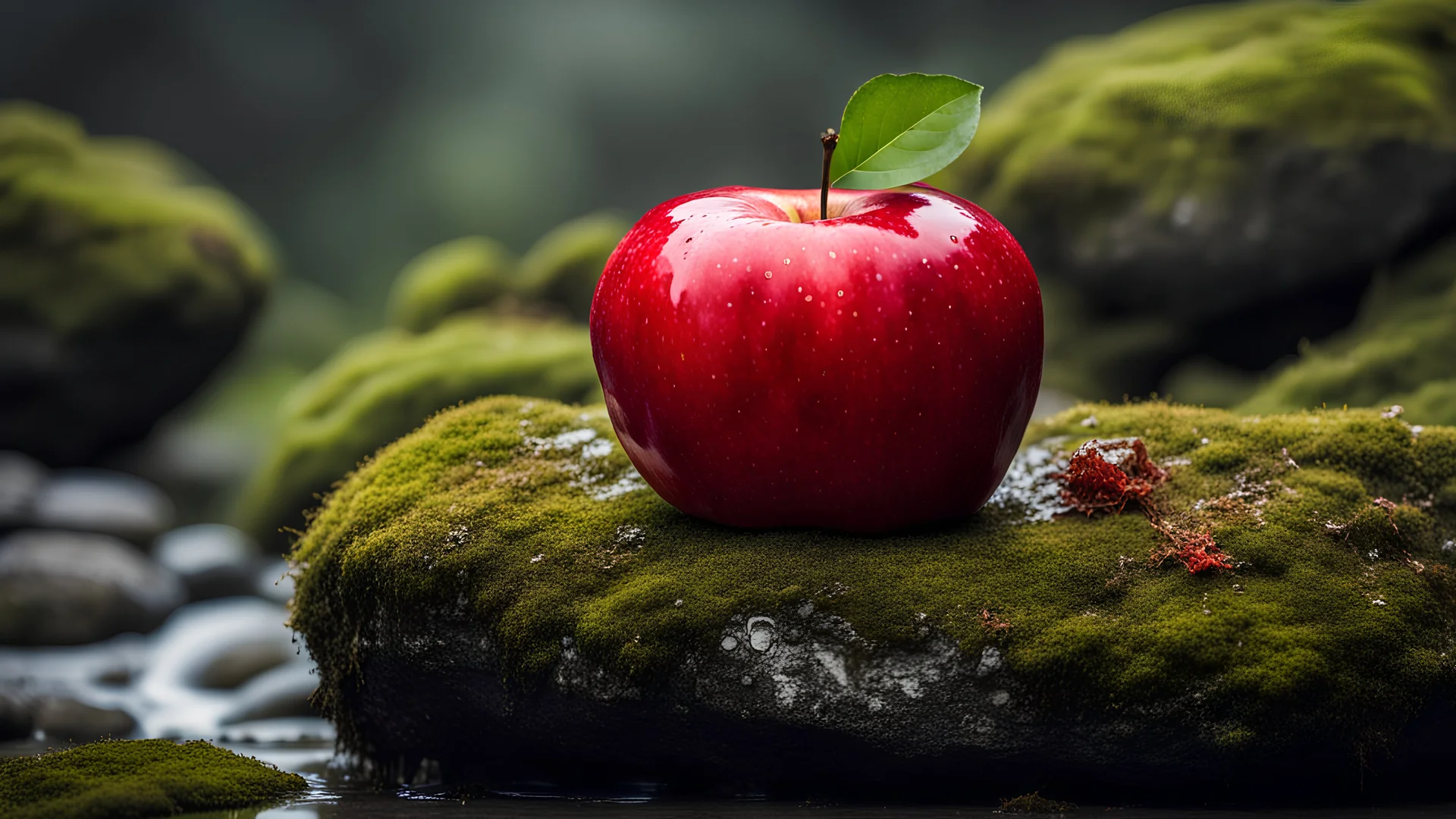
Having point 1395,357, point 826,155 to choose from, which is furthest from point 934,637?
point 1395,357

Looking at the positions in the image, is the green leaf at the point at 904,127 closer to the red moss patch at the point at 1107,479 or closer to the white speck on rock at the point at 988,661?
the red moss patch at the point at 1107,479

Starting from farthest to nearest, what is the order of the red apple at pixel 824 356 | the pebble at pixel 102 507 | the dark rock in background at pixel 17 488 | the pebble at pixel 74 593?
1. the pebble at pixel 102 507
2. the dark rock in background at pixel 17 488
3. the pebble at pixel 74 593
4. the red apple at pixel 824 356

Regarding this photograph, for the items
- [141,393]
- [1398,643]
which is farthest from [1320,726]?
[141,393]

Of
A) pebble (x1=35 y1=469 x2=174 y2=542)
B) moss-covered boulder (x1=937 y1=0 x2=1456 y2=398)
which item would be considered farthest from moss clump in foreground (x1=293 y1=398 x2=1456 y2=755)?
pebble (x1=35 y1=469 x2=174 y2=542)

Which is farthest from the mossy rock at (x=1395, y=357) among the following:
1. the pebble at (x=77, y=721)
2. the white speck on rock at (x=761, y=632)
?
the pebble at (x=77, y=721)

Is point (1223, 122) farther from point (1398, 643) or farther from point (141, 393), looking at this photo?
point (141, 393)

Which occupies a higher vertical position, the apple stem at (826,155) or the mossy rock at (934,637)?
the apple stem at (826,155)
